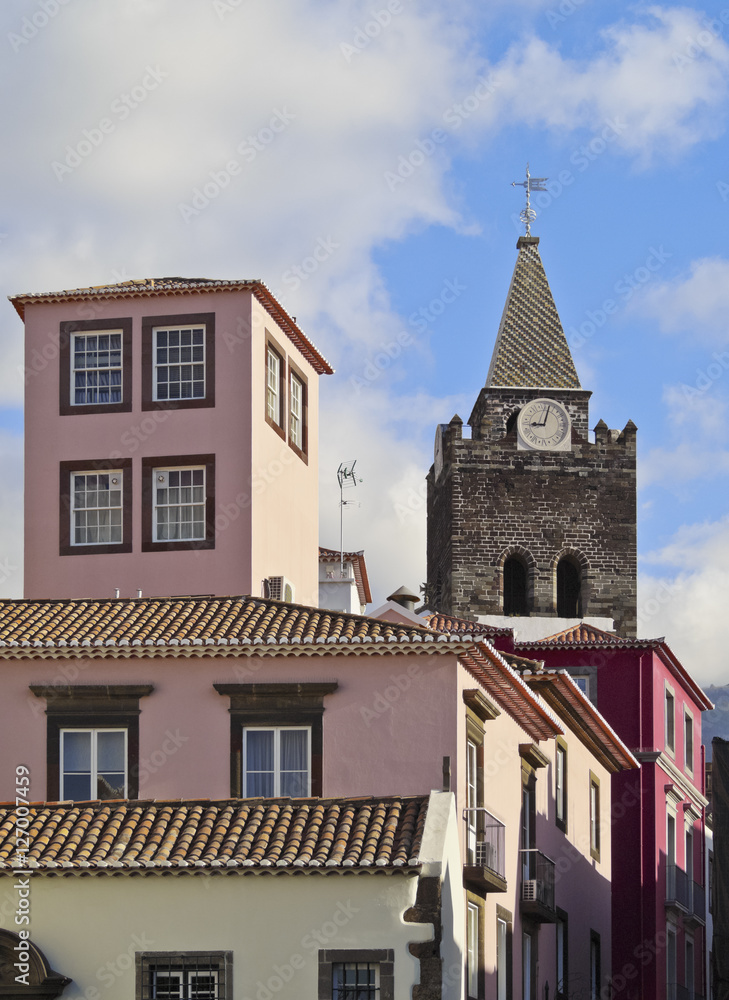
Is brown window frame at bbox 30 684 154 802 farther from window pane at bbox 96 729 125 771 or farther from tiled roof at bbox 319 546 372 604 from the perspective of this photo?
tiled roof at bbox 319 546 372 604

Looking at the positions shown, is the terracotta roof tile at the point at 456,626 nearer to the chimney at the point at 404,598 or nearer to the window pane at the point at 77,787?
the chimney at the point at 404,598

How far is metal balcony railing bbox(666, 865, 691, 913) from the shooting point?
53281mm

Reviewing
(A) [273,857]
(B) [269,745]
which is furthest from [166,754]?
(A) [273,857]

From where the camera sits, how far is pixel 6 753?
33.5m

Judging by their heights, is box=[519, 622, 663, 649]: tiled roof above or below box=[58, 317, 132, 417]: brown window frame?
below

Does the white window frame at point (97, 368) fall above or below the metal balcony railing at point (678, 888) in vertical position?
above

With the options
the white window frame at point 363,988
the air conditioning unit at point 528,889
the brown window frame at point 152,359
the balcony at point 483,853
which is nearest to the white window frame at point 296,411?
the brown window frame at point 152,359

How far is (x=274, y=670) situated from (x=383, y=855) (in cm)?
628

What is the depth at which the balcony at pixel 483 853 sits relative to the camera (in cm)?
3178

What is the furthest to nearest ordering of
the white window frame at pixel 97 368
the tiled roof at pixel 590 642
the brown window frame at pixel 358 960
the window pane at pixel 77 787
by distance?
the tiled roof at pixel 590 642, the white window frame at pixel 97 368, the window pane at pixel 77 787, the brown window frame at pixel 358 960

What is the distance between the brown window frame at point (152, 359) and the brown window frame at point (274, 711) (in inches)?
385

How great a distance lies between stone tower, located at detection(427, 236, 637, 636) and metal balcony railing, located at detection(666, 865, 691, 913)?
62.3ft

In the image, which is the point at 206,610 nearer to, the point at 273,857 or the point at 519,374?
the point at 273,857

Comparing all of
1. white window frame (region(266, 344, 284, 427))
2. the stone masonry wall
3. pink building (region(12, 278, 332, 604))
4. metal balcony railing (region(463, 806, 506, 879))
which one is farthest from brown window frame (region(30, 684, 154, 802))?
the stone masonry wall
